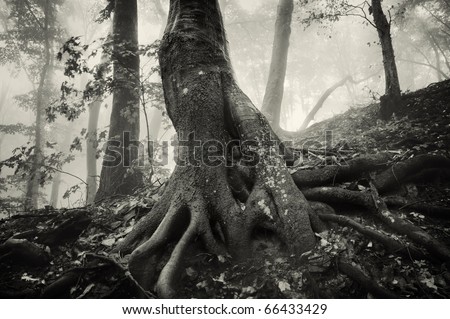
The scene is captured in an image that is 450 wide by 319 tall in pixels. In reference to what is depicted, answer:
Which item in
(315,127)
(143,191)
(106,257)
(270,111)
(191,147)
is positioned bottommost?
(106,257)

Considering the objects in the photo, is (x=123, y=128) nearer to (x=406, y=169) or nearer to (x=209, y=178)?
(x=209, y=178)

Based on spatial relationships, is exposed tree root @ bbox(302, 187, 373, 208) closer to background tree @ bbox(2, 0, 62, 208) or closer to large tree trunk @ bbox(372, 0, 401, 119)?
large tree trunk @ bbox(372, 0, 401, 119)

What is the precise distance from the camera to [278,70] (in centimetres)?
951

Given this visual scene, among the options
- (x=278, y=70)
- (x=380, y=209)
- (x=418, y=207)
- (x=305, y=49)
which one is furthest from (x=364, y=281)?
(x=305, y=49)

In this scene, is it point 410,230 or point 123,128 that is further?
point 123,128

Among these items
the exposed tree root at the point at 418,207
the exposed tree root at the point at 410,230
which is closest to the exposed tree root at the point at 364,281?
the exposed tree root at the point at 410,230

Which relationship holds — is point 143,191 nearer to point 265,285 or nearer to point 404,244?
point 265,285

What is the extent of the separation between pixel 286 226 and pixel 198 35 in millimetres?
2732

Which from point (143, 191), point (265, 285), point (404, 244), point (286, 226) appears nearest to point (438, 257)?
point (404, 244)

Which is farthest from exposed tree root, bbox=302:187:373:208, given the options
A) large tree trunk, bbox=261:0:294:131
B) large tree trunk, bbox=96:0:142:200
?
large tree trunk, bbox=261:0:294:131

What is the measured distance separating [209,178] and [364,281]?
1.69 meters

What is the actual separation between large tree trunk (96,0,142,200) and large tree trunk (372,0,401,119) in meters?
5.03
